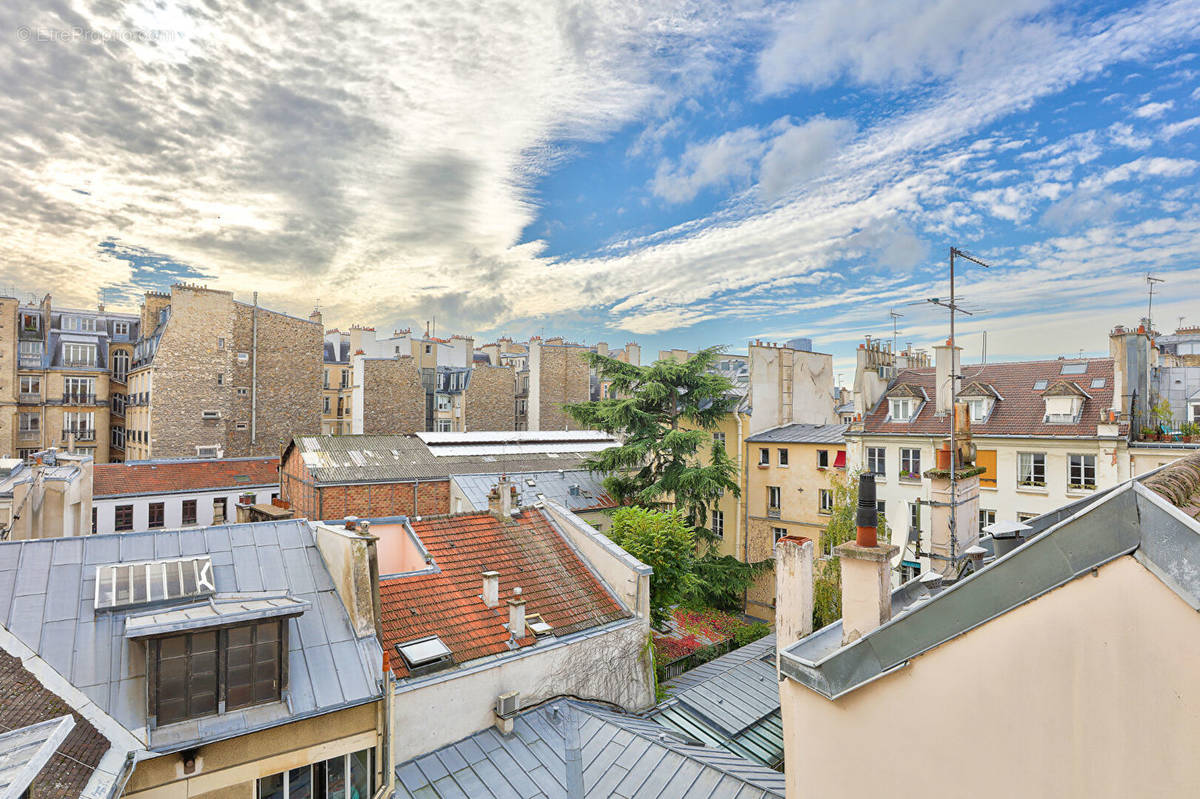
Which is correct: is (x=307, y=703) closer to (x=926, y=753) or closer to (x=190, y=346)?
(x=926, y=753)

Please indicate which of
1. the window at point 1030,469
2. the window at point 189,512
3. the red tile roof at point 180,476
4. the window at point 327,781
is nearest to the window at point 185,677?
the window at point 327,781

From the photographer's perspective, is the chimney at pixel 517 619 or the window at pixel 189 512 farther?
the window at pixel 189 512

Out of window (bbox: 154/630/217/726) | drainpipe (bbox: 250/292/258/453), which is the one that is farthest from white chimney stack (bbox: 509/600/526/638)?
drainpipe (bbox: 250/292/258/453)

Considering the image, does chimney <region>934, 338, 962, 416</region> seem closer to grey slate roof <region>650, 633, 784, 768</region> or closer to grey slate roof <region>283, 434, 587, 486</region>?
grey slate roof <region>650, 633, 784, 768</region>

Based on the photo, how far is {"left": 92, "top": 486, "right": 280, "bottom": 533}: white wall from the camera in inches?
1098

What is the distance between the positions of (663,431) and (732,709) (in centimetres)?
1371

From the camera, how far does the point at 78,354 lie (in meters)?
43.1

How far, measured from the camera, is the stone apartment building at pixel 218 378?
116 feet

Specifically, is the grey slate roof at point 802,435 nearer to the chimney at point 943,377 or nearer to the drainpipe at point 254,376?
the chimney at point 943,377

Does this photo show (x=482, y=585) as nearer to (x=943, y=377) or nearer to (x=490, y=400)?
(x=943, y=377)

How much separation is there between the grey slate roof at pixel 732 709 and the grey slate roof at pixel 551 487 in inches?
388

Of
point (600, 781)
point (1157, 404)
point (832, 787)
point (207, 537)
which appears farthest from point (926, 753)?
point (1157, 404)

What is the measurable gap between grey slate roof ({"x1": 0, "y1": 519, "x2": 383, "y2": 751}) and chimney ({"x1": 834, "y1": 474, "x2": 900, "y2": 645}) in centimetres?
647

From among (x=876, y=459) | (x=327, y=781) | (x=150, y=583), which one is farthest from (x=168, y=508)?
(x=876, y=459)
